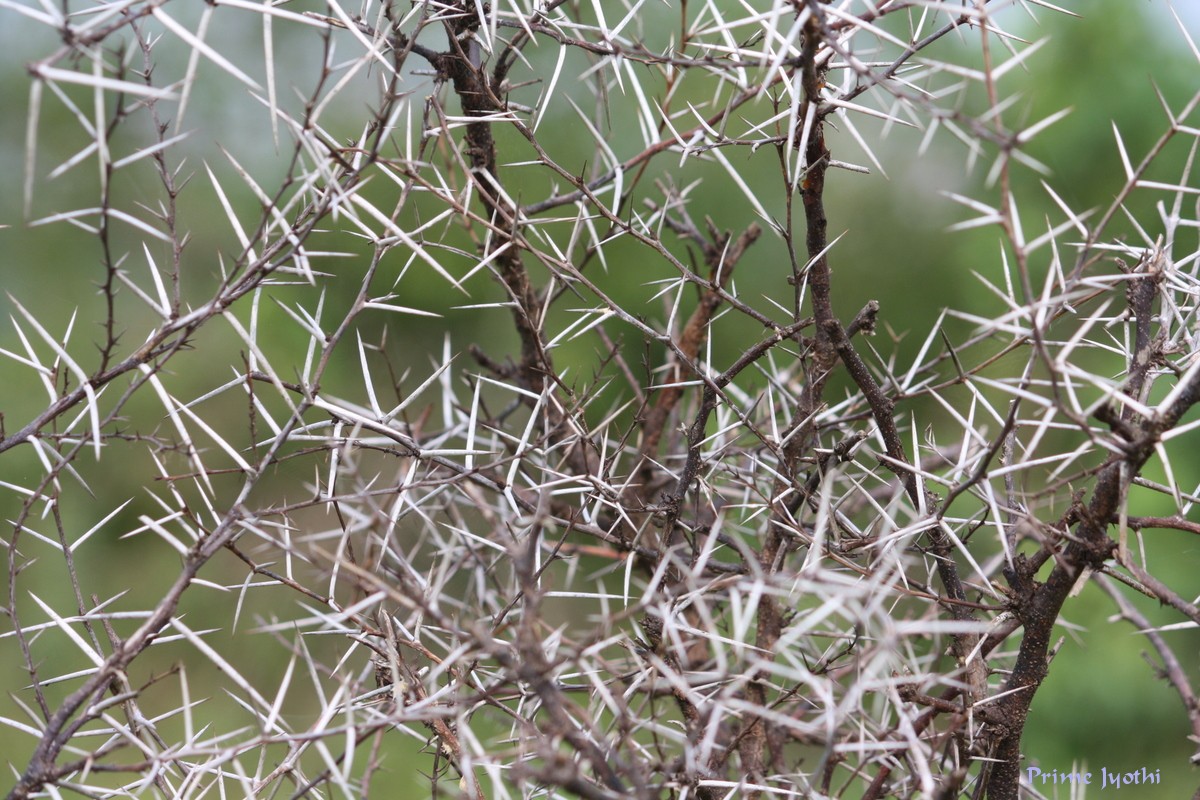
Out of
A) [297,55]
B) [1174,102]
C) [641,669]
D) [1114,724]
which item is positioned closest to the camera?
[641,669]

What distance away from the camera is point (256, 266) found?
15.0 inches

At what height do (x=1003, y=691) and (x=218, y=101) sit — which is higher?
(x=218, y=101)

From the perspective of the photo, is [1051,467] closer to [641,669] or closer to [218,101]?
[641,669]

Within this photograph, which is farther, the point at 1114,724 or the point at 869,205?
the point at 869,205

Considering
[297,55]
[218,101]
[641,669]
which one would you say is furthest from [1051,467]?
[218,101]

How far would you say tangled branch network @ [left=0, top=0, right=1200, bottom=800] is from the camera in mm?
342

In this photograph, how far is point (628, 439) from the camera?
840 mm

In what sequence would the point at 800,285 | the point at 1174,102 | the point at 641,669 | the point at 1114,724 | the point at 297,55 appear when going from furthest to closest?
the point at 297,55 < the point at 1174,102 < the point at 1114,724 < the point at 800,285 < the point at 641,669

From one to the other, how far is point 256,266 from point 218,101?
64.3 inches

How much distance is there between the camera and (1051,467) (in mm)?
1312

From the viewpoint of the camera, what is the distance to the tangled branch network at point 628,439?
1.12 ft

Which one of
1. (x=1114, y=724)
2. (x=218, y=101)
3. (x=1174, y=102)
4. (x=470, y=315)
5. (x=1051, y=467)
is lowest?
(x=1114, y=724)

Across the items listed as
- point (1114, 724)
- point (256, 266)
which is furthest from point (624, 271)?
point (256, 266)

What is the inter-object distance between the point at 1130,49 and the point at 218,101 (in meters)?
1.65
